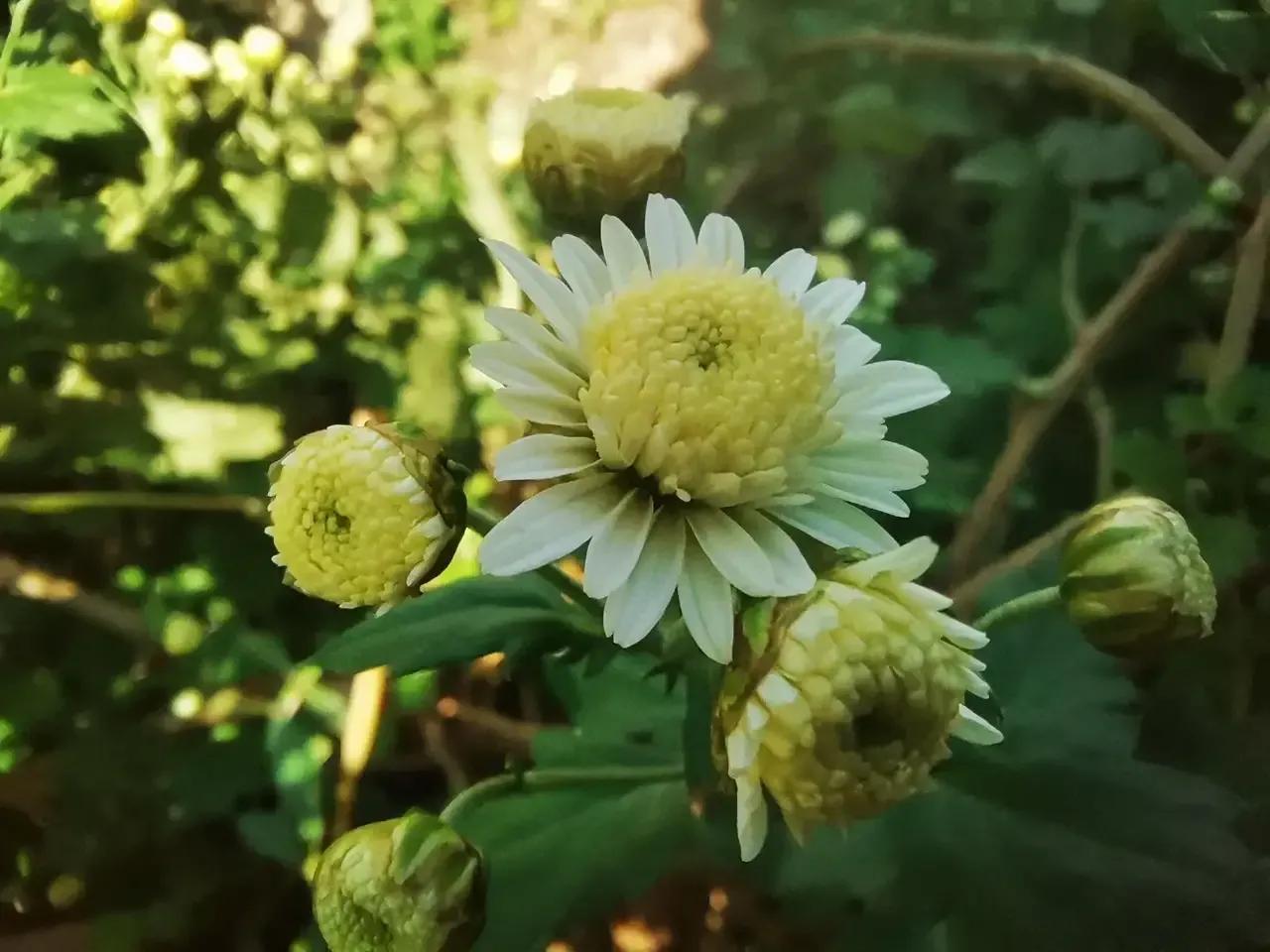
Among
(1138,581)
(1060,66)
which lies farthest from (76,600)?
(1060,66)

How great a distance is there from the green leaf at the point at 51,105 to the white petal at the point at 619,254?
43cm

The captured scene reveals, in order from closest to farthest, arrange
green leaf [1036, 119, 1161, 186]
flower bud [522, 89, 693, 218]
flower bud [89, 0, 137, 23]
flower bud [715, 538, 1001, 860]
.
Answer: flower bud [715, 538, 1001, 860], flower bud [522, 89, 693, 218], flower bud [89, 0, 137, 23], green leaf [1036, 119, 1161, 186]

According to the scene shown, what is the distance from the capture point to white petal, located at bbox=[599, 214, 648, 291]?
0.48 metres

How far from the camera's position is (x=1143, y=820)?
0.60 meters

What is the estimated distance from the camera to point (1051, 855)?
61cm

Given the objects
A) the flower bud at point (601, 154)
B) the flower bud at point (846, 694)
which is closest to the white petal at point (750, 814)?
the flower bud at point (846, 694)

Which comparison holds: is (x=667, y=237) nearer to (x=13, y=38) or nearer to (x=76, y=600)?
(x=13, y=38)

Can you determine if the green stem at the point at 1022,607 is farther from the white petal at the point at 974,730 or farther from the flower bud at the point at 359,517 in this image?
the flower bud at the point at 359,517

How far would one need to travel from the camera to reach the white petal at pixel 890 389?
1.57 feet

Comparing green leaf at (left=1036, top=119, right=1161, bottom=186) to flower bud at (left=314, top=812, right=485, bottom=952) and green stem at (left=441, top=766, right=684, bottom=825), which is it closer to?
green stem at (left=441, top=766, right=684, bottom=825)

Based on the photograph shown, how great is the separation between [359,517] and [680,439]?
135 mm

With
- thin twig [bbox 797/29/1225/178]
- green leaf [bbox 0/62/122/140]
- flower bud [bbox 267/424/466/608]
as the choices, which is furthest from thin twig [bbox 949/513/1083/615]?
green leaf [bbox 0/62/122/140]

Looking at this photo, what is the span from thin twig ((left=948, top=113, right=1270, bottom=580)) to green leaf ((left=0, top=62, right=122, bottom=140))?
69 cm

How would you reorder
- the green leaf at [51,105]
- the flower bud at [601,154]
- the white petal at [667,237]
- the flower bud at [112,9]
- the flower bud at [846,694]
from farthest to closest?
Result: the flower bud at [112,9], the green leaf at [51,105], the flower bud at [601,154], the white petal at [667,237], the flower bud at [846,694]
